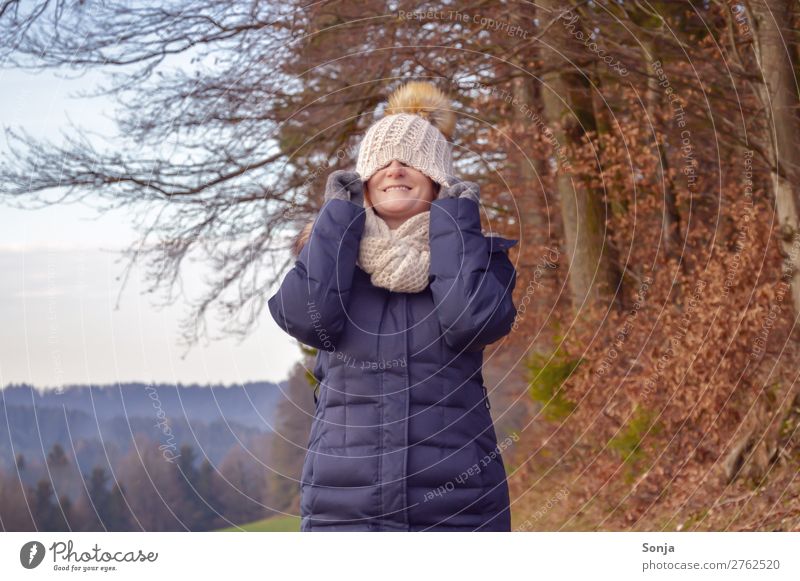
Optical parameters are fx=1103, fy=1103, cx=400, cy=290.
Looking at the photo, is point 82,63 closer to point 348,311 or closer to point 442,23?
point 442,23

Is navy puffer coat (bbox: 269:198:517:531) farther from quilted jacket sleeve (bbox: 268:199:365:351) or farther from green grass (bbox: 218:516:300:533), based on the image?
green grass (bbox: 218:516:300:533)

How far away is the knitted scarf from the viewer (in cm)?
360

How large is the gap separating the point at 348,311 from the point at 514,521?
25.3ft

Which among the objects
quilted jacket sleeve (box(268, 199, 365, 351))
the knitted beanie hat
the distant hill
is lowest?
the distant hill

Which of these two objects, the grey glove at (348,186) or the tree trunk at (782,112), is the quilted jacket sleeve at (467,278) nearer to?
the grey glove at (348,186)

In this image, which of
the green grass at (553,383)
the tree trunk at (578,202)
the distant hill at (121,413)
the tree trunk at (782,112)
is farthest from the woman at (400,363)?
the green grass at (553,383)

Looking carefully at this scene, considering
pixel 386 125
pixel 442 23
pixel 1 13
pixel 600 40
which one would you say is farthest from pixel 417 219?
pixel 442 23

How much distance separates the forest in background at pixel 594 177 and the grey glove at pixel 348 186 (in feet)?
9.54

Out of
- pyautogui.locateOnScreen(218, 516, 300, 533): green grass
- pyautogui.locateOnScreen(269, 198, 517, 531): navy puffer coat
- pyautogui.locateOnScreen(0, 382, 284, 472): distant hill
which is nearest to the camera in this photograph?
pyautogui.locateOnScreen(269, 198, 517, 531): navy puffer coat

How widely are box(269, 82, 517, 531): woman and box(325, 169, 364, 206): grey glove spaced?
0.04 metres

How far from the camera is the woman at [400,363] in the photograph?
3.44m

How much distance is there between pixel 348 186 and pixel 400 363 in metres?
0.70

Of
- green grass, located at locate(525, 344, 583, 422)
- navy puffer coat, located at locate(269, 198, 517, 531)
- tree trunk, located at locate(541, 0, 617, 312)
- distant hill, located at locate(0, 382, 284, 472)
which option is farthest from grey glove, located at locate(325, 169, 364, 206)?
green grass, located at locate(525, 344, 583, 422)

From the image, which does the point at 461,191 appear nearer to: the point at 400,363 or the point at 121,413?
the point at 400,363
